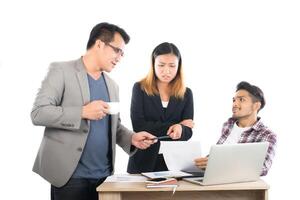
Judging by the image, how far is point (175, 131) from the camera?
9.56ft

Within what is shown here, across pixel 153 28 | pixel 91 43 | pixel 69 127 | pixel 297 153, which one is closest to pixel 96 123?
pixel 69 127

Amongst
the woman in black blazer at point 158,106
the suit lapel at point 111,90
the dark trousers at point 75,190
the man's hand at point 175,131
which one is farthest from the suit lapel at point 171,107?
the dark trousers at point 75,190

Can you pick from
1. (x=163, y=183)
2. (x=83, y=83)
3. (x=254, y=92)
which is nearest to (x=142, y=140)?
(x=163, y=183)

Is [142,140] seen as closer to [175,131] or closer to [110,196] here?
[175,131]

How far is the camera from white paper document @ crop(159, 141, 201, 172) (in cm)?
271

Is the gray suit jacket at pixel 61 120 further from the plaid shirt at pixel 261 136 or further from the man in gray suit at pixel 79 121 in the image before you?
the plaid shirt at pixel 261 136

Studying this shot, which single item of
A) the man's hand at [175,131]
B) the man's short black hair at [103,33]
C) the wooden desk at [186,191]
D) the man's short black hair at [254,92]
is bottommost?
the wooden desk at [186,191]

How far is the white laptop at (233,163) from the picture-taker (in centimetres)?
243

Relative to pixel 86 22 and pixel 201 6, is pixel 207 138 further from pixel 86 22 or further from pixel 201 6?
pixel 86 22

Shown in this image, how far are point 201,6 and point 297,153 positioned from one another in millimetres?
1572

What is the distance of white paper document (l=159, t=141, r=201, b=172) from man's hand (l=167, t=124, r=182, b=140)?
0.53 ft

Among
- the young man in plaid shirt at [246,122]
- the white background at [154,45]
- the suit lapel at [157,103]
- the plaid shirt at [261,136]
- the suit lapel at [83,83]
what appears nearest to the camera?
the suit lapel at [83,83]

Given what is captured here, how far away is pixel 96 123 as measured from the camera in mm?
2625

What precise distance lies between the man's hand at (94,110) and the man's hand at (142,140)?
426mm
